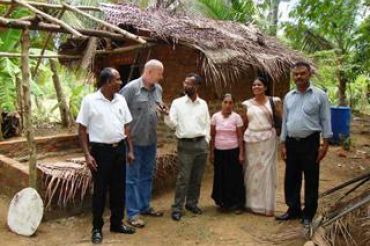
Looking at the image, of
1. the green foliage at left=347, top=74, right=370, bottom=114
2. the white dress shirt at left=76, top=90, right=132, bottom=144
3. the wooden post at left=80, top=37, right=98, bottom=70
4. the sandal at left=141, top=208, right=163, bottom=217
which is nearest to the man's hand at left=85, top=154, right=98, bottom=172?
the white dress shirt at left=76, top=90, right=132, bottom=144

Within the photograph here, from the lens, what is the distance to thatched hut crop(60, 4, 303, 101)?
6777 millimetres

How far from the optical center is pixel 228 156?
5512mm

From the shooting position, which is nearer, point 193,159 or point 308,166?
point 308,166

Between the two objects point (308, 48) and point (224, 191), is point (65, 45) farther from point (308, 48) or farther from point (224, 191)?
point (308, 48)

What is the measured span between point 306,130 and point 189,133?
1356mm

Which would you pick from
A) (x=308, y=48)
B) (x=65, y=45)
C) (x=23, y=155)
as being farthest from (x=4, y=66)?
(x=308, y=48)

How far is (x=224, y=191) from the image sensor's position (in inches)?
221

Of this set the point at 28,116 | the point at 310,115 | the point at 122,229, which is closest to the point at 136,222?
the point at 122,229

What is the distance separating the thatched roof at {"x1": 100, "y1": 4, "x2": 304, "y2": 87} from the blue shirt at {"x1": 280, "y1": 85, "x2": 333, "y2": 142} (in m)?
1.97

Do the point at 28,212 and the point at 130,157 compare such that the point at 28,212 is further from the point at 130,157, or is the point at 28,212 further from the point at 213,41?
the point at 213,41

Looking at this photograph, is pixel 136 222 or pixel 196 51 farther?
pixel 196 51

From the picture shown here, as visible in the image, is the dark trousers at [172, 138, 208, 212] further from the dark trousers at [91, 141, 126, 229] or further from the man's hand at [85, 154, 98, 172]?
the man's hand at [85, 154, 98, 172]

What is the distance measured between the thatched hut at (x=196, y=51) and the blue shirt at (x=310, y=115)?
198 centimetres

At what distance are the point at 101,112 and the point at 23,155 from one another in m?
3.83
